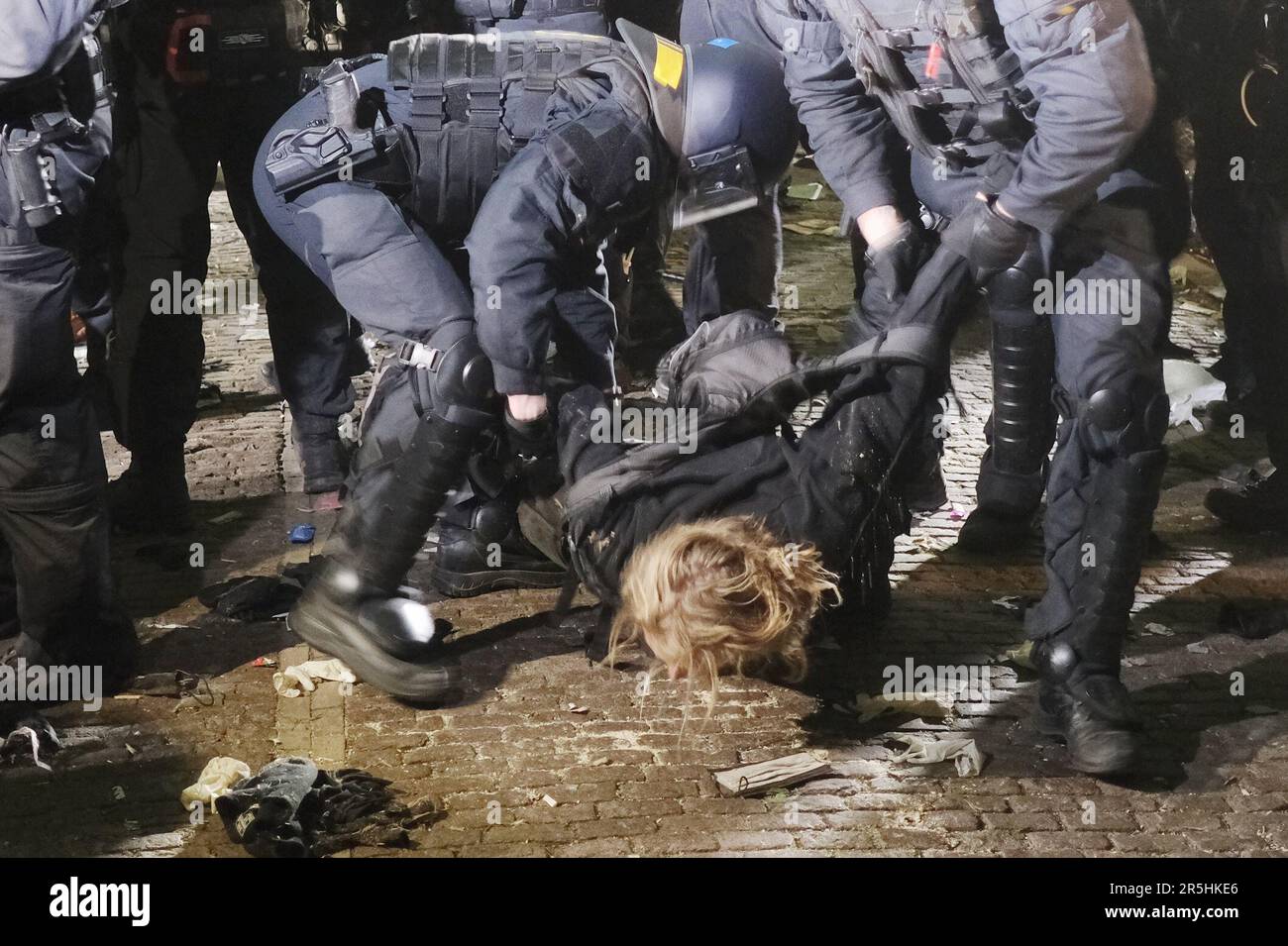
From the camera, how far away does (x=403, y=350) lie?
3006 millimetres

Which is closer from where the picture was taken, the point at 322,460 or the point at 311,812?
the point at 311,812

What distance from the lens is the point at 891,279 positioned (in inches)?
112

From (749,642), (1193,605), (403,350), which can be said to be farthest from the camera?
(1193,605)

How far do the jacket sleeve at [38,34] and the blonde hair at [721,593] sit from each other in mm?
1372

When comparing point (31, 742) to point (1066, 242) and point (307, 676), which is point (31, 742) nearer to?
point (307, 676)

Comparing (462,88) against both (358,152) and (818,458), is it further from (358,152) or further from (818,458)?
(818,458)

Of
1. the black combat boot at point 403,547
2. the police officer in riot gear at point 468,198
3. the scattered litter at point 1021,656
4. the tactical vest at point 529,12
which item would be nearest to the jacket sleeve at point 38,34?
the police officer in riot gear at point 468,198

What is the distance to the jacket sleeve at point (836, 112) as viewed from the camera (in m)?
2.77

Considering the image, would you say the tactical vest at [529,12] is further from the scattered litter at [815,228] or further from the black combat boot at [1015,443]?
the black combat boot at [1015,443]

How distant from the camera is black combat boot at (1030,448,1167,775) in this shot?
2859 millimetres

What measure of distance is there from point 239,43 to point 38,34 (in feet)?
1.45

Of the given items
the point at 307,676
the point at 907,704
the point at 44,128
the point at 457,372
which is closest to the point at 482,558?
the point at 307,676
